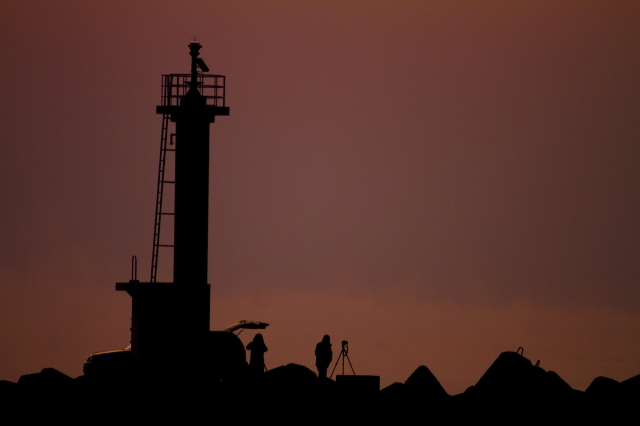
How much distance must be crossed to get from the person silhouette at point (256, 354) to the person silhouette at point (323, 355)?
1727 millimetres

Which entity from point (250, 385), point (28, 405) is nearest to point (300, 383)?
point (250, 385)

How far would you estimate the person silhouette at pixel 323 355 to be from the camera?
52.5 metres

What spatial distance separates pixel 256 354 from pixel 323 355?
2104 millimetres

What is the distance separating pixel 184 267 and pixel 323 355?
546 centimetres

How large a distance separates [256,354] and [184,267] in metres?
3.80

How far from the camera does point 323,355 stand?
52750 millimetres

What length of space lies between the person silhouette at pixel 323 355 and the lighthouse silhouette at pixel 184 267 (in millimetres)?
3890

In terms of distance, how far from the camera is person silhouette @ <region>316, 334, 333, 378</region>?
52531mm

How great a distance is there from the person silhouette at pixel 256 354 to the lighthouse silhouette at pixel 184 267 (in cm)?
179

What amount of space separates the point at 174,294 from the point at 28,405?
552 centimetres

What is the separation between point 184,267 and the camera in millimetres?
54812

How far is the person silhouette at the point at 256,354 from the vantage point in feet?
174

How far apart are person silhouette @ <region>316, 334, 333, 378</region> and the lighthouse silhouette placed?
389 cm

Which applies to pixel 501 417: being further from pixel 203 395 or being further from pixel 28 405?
pixel 28 405
